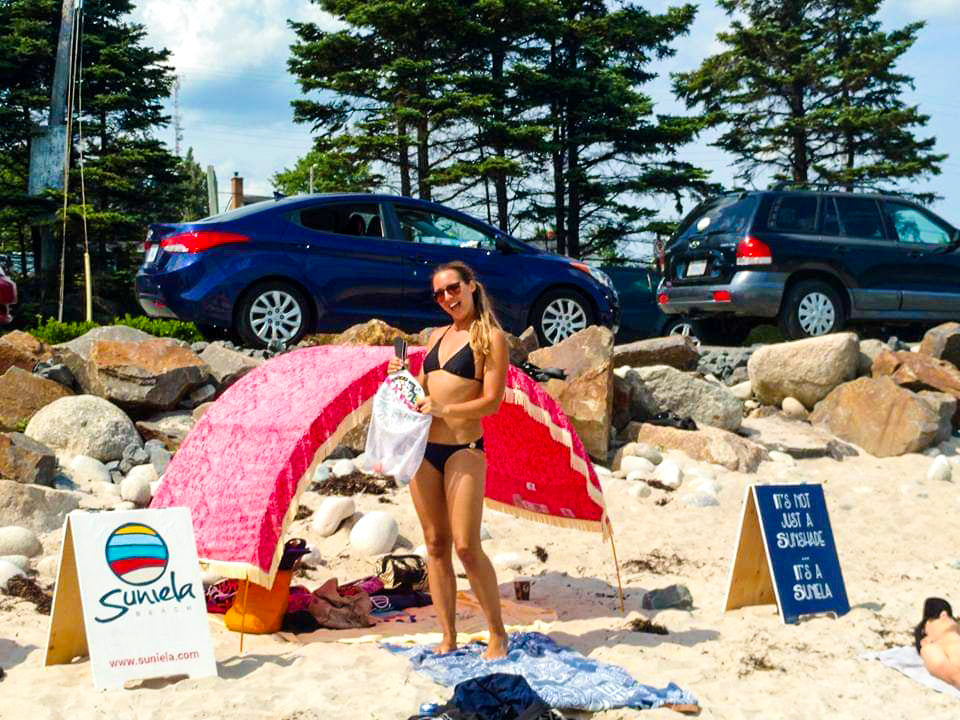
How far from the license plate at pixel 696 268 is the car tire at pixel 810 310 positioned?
3.22 ft

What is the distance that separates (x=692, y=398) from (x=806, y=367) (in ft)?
5.11

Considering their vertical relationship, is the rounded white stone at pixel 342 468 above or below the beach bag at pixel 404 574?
above

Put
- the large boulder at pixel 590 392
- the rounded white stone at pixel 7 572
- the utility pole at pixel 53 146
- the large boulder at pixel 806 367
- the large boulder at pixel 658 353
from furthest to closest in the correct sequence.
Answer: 1. the utility pole at pixel 53 146
2. the large boulder at pixel 658 353
3. the large boulder at pixel 806 367
4. the large boulder at pixel 590 392
5. the rounded white stone at pixel 7 572

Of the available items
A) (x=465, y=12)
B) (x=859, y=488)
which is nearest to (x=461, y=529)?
(x=859, y=488)

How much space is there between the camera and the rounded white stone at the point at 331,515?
7922 mm

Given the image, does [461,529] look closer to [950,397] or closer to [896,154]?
[950,397]

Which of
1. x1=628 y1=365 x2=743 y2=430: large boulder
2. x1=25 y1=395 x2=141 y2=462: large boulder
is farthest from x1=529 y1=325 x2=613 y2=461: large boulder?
x1=25 y1=395 x2=141 y2=462: large boulder

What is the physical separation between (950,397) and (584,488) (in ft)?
21.2

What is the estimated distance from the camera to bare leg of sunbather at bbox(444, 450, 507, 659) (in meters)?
5.33

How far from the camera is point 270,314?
11578mm

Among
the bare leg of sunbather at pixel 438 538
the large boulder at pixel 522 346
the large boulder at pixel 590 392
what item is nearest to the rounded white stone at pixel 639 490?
the large boulder at pixel 590 392

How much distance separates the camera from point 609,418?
1009cm

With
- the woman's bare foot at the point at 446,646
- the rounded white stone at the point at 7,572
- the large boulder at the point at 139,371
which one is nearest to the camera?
the woman's bare foot at the point at 446,646

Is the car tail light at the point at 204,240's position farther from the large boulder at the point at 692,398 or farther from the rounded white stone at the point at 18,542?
the rounded white stone at the point at 18,542
